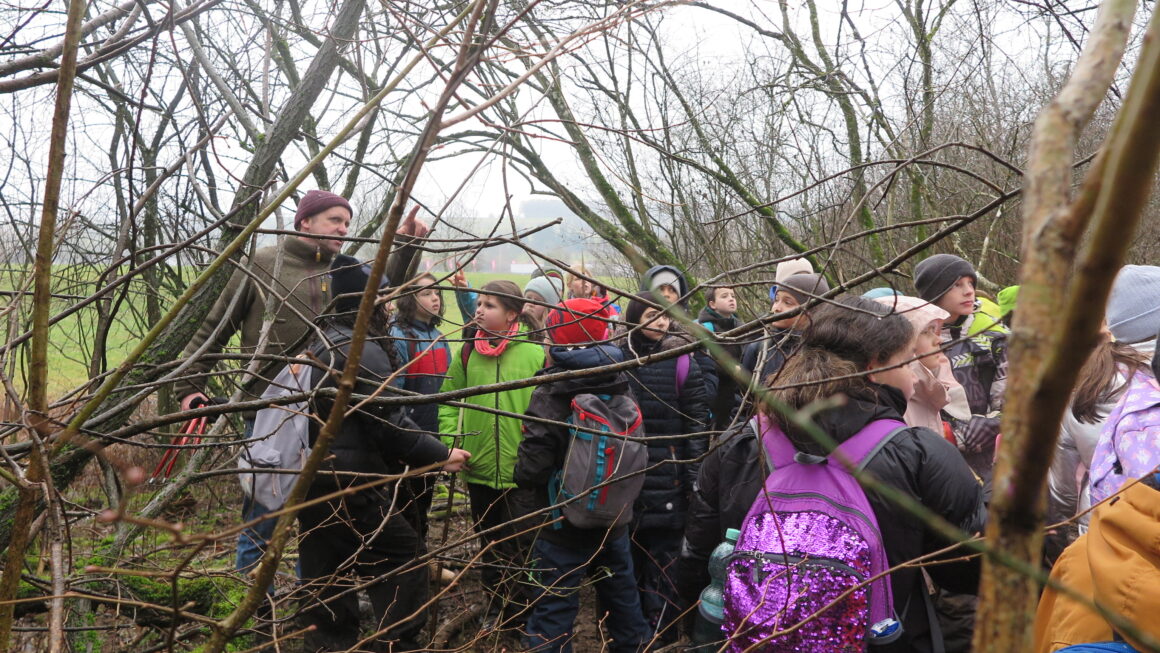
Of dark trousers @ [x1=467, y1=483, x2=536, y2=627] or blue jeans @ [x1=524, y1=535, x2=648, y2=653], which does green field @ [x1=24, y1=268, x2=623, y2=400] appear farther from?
blue jeans @ [x1=524, y1=535, x2=648, y2=653]

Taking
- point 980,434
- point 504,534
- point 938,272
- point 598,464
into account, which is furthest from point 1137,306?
point 504,534

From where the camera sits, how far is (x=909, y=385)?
2312 mm

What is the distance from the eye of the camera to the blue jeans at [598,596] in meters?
3.34

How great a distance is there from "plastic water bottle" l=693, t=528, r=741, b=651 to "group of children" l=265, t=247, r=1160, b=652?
99mm

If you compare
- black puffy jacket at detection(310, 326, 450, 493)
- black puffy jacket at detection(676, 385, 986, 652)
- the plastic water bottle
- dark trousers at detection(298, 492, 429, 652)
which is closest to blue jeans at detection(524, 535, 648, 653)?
dark trousers at detection(298, 492, 429, 652)

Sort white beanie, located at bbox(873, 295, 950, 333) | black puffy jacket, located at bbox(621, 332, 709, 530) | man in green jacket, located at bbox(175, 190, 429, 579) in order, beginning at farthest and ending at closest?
black puffy jacket, located at bbox(621, 332, 709, 530) < man in green jacket, located at bbox(175, 190, 429, 579) < white beanie, located at bbox(873, 295, 950, 333)

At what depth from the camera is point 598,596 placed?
371 cm

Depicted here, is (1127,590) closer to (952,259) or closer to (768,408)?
(768,408)

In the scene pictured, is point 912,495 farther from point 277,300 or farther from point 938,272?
point 277,300

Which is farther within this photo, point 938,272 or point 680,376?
point 680,376

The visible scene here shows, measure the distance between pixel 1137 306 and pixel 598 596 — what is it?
247 centimetres

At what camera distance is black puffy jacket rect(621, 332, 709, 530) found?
3.95 meters

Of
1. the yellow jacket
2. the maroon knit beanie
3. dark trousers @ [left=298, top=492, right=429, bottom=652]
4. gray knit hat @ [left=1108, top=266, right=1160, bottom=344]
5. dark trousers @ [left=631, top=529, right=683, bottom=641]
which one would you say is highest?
the maroon knit beanie

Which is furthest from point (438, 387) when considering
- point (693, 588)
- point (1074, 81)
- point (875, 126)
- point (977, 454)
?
point (875, 126)
